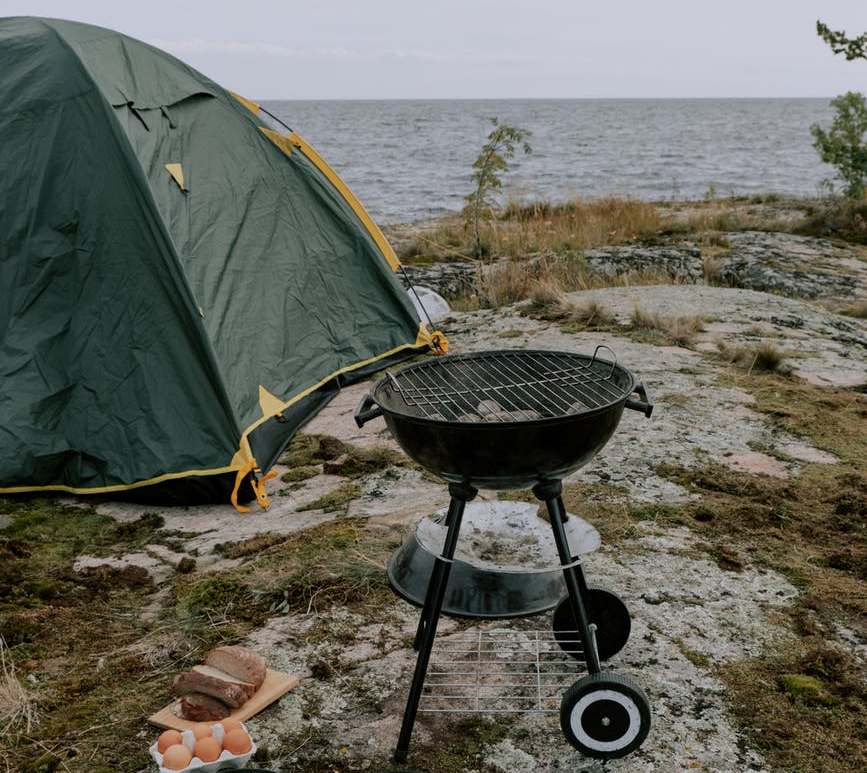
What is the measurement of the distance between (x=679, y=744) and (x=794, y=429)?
10.1 ft

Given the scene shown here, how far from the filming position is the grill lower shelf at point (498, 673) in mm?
2936

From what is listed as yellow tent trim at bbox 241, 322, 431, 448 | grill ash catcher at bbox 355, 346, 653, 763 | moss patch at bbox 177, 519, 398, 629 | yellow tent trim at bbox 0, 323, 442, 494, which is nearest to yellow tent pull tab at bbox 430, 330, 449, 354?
yellow tent trim at bbox 241, 322, 431, 448

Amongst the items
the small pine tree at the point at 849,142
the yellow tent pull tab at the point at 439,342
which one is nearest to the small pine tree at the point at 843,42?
the small pine tree at the point at 849,142

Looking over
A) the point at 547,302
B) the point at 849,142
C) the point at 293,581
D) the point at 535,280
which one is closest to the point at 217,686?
the point at 293,581

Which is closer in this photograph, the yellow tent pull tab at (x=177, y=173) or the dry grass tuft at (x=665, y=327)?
the yellow tent pull tab at (x=177, y=173)

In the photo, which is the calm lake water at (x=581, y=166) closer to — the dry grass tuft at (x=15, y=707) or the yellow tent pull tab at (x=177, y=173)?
the yellow tent pull tab at (x=177, y=173)

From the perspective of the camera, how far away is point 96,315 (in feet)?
16.5

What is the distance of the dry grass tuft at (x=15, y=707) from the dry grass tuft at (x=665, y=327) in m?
5.34

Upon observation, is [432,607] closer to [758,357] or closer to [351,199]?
[758,357]

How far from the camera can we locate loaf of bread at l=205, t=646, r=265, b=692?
9.52 feet

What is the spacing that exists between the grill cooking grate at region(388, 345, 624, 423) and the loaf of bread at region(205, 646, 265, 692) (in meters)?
0.99

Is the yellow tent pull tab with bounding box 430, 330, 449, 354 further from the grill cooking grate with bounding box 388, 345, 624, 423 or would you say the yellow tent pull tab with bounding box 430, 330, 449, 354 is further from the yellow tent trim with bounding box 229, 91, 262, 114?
the grill cooking grate with bounding box 388, 345, 624, 423

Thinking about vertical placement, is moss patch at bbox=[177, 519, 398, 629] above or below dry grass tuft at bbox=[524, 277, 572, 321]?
below

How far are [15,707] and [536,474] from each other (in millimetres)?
1908
